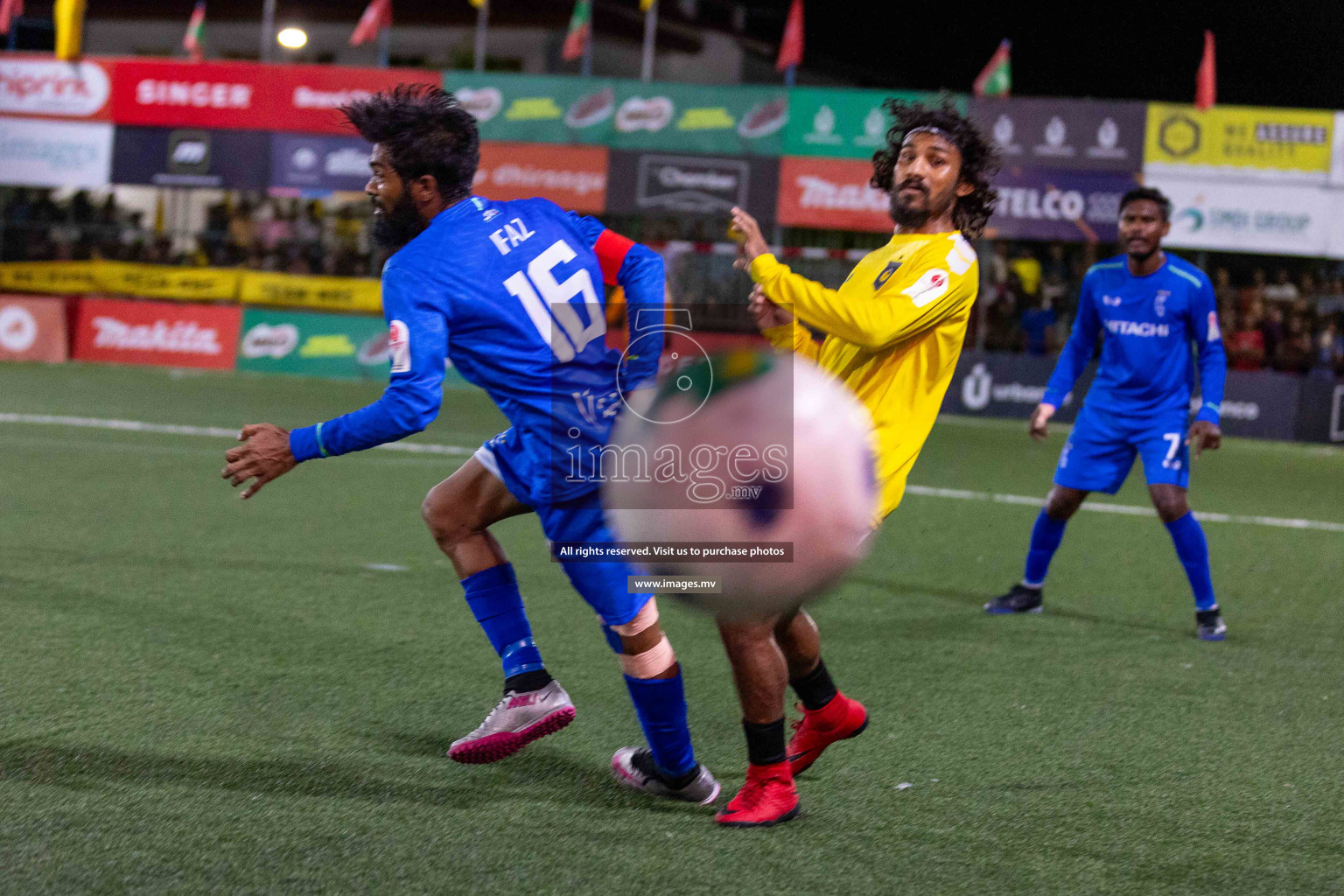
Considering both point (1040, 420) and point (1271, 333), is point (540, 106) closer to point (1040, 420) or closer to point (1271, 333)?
point (1271, 333)

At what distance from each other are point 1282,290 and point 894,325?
56.1ft

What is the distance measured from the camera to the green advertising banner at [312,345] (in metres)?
19.0

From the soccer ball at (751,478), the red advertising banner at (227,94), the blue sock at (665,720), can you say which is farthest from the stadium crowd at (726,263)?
the soccer ball at (751,478)

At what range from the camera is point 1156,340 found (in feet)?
20.9

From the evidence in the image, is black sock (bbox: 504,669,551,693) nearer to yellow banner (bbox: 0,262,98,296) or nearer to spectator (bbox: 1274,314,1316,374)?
spectator (bbox: 1274,314,1316,374)

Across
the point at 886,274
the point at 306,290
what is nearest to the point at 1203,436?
the point at 886,274

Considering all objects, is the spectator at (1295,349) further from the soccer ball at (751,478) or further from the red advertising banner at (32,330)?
the red advertising banner at (32,330)

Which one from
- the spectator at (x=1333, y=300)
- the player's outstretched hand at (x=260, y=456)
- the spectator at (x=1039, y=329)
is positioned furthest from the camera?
the spectator at (x=1039, y=329)

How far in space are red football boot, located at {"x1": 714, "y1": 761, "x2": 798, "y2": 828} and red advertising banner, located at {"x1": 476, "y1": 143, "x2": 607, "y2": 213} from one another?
54.6ft

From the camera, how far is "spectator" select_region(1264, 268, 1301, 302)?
1827cm

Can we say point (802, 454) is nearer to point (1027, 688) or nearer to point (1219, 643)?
point (1027, 688)

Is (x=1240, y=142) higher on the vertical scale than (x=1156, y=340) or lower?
higher

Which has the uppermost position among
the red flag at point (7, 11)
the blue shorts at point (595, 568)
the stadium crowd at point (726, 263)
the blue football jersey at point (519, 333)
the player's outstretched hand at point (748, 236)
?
the red flag at point (7, 11)

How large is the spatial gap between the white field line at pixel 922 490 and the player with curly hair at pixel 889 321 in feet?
22.2
